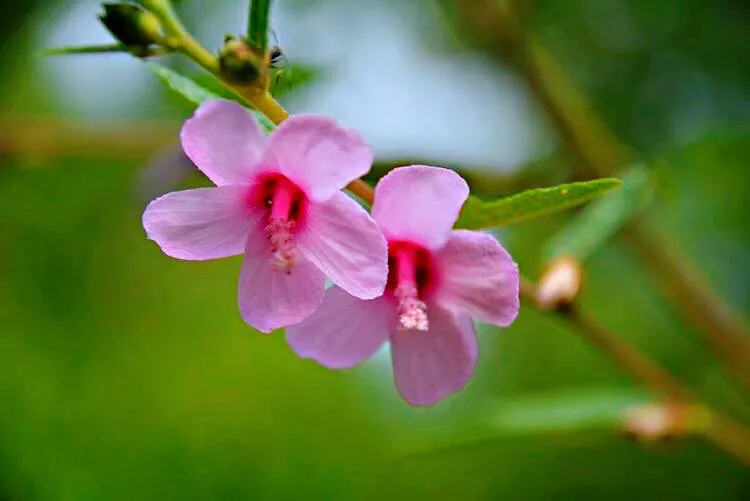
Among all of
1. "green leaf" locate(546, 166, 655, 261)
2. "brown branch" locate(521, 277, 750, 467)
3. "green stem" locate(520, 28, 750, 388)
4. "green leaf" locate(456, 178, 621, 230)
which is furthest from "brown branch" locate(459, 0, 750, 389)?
"green leaf" locate(456, 178, 621, 230)

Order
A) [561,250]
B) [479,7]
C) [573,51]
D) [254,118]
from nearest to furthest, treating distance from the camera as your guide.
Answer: [254,118] < [561,250] < [479,7] < [573,51]

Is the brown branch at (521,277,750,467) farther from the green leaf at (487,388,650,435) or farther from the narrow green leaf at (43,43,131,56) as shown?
the narrow green leaf at (43,43,131,56)

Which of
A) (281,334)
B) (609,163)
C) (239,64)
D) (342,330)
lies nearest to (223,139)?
(239,64)

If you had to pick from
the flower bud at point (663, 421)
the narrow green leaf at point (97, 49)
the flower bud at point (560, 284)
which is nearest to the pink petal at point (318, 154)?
the narrow green leaf at point (97, 49)

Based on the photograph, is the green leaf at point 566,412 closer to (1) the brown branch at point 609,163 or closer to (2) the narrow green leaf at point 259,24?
(1) the brown branch at point 609,163

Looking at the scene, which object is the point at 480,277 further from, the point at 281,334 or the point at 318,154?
the point at 281,334

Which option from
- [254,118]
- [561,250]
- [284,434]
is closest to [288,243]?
[254,118]

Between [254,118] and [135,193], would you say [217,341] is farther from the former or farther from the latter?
[254,118]
